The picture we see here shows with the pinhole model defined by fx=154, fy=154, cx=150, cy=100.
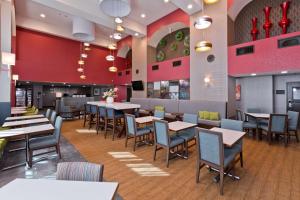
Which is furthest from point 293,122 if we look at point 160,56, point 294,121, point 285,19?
point 160,56

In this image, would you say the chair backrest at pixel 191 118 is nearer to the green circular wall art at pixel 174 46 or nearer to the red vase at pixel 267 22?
the red vase at pixel 267 22

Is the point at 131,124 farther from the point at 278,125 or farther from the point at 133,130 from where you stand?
the point at 278,125

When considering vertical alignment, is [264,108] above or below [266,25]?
below

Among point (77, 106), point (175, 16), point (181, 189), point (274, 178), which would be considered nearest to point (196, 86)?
point (175, 16)

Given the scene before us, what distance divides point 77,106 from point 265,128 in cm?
960

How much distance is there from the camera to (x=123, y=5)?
560 centimetres

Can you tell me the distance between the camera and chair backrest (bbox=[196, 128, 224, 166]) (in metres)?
2.27

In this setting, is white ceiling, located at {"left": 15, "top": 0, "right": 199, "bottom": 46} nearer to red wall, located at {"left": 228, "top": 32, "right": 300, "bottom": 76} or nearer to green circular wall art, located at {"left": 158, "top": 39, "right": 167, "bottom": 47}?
green circular wall art, located at {"left": 158, "top": 39, "right": 167, "bottom": 47}

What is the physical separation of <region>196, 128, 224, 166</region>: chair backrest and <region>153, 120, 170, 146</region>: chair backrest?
0.80 metres

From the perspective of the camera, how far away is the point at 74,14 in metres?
6.95

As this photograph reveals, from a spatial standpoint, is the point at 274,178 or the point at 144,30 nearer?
the point at 274,178

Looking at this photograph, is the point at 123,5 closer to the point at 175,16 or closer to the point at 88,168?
the point at 175,16

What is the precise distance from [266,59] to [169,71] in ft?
15.1

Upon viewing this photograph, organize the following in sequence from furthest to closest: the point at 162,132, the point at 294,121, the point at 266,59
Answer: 1. the point at 266,59
2. the point at 294,121
3. the point at 162,132
